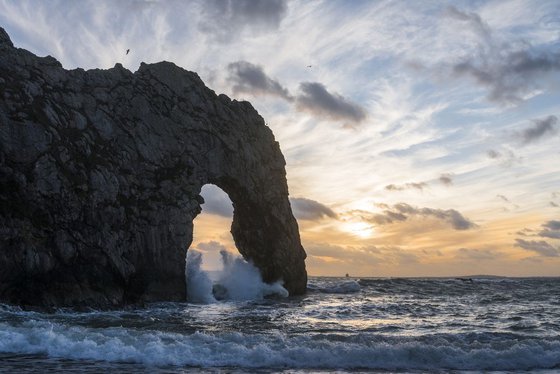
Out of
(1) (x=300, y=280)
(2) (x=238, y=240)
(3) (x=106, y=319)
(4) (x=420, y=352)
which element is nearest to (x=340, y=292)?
(1) (x=300, y=280)

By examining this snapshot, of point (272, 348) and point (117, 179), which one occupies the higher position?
point (117, 179)

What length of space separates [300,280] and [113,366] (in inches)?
1911

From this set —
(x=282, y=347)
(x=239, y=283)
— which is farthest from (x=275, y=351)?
(x=239, y=283)

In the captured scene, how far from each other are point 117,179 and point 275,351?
2945cm

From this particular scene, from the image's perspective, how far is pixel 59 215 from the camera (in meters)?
38.7

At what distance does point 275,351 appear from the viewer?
19953 mm

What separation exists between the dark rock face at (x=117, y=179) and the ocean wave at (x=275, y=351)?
52.7 ft

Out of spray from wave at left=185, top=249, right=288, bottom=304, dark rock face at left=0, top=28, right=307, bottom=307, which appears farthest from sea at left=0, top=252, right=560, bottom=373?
spray from wave at left=185, top=249, right=288, bottom=304

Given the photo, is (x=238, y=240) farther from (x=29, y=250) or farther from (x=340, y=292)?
(x=29, y=250)

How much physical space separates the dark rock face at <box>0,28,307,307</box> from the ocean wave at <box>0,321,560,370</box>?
632 inches

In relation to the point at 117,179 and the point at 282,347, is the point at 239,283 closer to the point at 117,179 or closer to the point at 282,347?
the point at 117,179

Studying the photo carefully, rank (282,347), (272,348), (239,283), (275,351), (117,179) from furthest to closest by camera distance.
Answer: (239,283) → (117,179) → (282,347) → (272,348) → (275,351)

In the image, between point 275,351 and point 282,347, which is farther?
point 282,347

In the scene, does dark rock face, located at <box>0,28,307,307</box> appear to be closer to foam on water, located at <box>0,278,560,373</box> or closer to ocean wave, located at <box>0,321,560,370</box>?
foam on water, located at <box>0,278,560,373</box>
